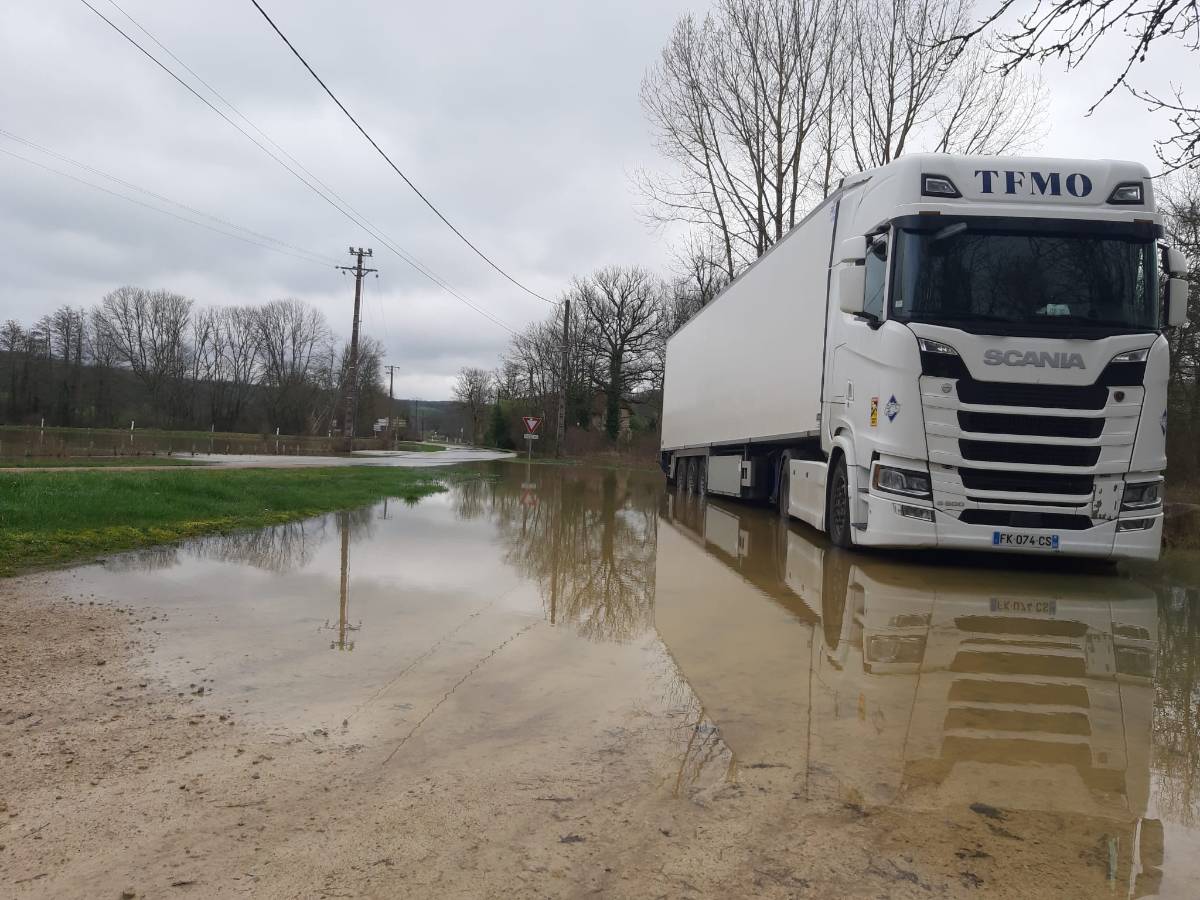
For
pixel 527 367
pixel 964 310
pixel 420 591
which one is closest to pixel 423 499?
pixel 420 591

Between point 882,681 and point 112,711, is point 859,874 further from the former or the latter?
point 112,711

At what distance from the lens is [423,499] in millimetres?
17766

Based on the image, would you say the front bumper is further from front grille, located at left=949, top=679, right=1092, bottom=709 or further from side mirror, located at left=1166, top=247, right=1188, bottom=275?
front grille, located at left=949, top=679, right=1092, bottom=709

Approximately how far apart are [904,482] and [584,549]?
12.8ft

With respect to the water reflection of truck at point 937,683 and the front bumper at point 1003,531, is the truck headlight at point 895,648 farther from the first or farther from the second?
the front bumper at point 1003,531

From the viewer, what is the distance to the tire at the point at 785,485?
501 inches

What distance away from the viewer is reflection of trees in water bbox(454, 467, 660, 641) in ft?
21.6

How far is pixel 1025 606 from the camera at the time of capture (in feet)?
22.9

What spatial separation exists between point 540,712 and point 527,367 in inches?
2583

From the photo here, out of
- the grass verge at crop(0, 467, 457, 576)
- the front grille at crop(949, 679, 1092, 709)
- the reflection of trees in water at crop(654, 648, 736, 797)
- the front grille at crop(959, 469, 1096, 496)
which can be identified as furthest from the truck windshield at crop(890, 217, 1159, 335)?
the grass verge at crop(0, 467, 457, 576)

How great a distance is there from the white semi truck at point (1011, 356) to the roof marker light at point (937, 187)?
0.08 ft

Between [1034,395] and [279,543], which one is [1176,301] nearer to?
[1034,395]

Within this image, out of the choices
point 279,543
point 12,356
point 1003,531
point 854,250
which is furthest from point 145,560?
point 12,356

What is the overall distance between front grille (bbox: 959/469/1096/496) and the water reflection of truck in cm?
88
